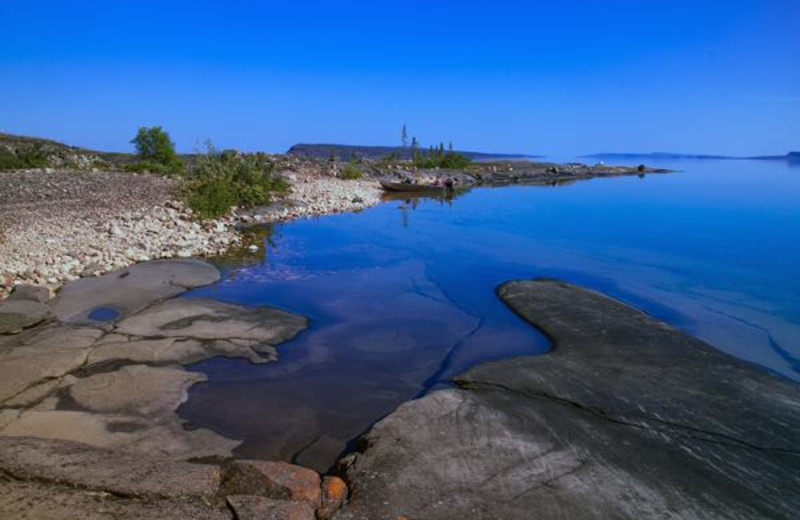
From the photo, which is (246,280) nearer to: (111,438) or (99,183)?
(111,438)

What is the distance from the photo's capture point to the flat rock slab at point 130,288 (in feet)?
31.6

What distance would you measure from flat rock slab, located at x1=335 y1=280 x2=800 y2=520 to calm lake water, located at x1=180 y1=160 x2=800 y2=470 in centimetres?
99

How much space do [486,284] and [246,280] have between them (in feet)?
19.3

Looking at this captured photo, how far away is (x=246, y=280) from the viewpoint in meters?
13.0

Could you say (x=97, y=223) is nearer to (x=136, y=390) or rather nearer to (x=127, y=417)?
(x=136, y=390)

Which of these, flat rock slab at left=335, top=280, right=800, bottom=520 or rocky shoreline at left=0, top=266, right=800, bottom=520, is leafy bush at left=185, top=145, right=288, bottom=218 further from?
flat rock slab at left=335, top=280, right=800, bottom=520

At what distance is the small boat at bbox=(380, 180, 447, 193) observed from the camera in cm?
3766

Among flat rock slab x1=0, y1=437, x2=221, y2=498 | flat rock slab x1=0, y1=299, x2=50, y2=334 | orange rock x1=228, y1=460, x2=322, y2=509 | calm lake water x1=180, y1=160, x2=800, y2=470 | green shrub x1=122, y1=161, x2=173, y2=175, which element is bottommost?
calm lake water x1=180, y1=160, x2=800, y2=470

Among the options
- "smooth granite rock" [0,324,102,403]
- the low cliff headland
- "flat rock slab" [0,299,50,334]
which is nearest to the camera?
"smooth granite rock" [0,324,102,403]

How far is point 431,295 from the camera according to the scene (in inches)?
488

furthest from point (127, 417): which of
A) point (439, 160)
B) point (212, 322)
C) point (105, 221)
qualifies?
point (439, 160)

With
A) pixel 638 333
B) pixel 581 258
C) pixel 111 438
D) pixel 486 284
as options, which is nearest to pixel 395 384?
pixel 111 438

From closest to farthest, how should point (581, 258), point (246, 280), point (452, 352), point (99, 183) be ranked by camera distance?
point (452, 352) → point (246, 280) → point (581, 258) → point (99, 183)

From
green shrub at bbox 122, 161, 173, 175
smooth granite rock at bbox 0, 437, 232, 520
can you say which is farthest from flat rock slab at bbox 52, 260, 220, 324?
green shrub at bbox 122, 161, 173, 175
